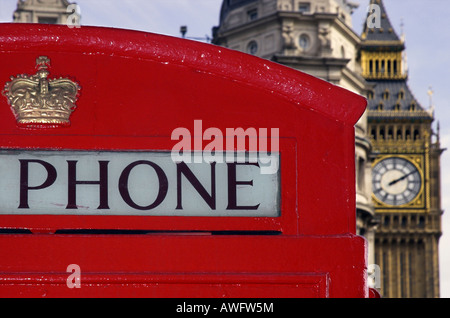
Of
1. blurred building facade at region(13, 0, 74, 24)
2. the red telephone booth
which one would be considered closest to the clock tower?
blurred building facade at region(13, 0, 74, 24)

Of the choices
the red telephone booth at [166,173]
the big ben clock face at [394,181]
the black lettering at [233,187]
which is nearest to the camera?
the red telephone booth at [166,173]

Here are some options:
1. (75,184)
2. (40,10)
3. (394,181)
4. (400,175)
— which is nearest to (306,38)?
(40,10)

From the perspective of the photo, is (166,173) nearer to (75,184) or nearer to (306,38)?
(75,184)

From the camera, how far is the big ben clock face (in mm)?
89875

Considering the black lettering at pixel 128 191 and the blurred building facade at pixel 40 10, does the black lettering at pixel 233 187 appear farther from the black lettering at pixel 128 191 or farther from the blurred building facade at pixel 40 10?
the blurred building facade at pixel 40 10

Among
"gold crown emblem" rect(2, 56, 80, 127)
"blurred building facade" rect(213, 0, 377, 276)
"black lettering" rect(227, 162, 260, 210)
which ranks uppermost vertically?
"blurred building facade" rect(213, 0, 377, 276)

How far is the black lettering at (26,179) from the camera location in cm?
436

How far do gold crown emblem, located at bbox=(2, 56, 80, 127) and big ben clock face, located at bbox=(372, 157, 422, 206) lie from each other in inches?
3390

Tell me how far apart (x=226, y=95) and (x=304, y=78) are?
368mm

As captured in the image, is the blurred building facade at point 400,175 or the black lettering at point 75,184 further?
the blurred building facade at point 400,175

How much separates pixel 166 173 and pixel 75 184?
38cm

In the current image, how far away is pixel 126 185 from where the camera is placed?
14.5ft

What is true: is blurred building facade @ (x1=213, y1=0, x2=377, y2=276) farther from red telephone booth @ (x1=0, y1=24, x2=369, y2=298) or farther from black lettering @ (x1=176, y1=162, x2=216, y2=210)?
black lettering @ (x1=176, y1=162, x2=216, y2=210)

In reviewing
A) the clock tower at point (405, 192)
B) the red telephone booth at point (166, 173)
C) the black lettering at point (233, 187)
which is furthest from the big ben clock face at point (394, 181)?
the black lettering at point (233, 187)
